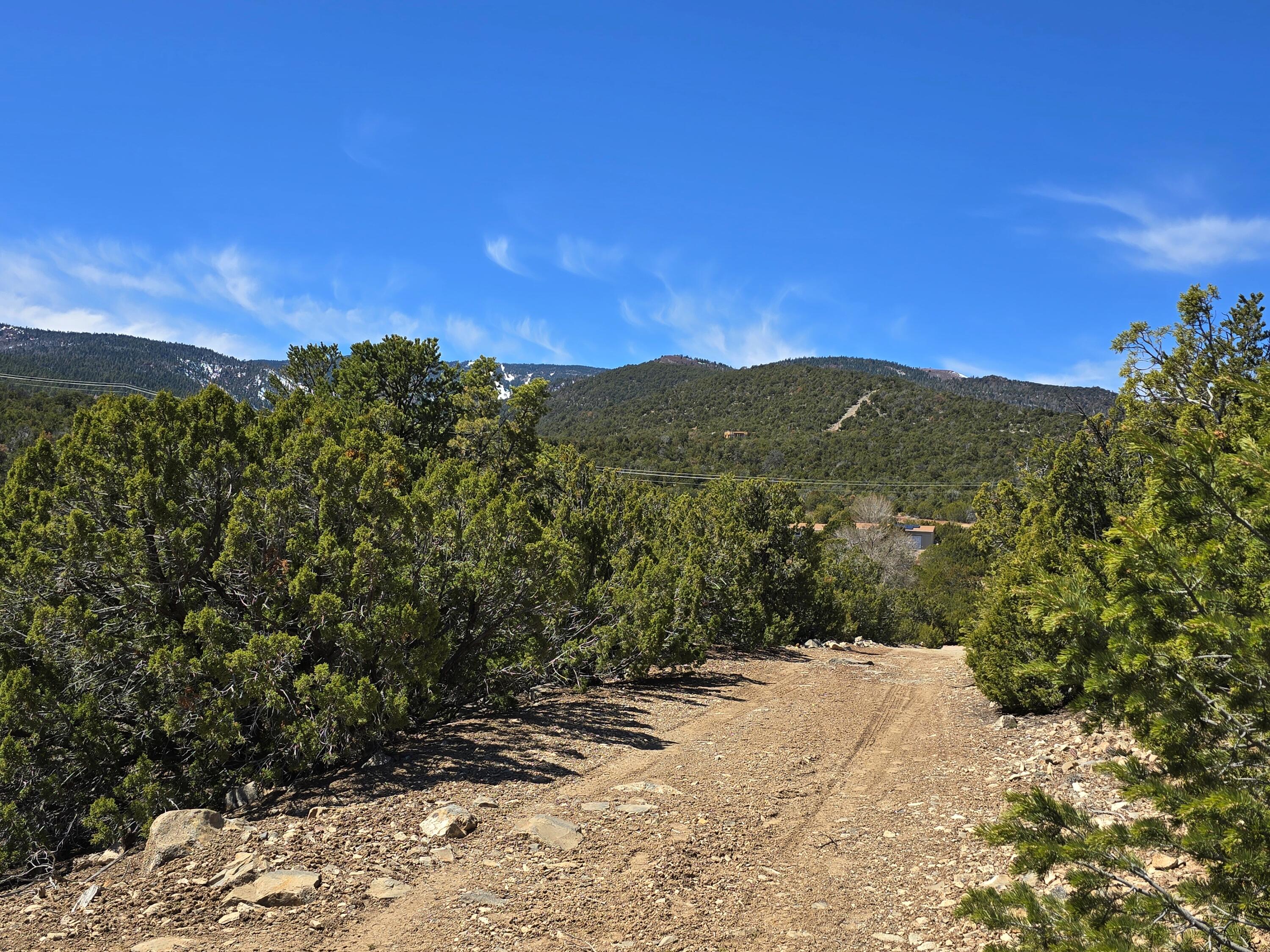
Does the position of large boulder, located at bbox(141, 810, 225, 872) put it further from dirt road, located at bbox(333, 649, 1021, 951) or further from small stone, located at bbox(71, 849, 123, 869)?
dirt road, located at bbox(333, 649, 1021, 951)

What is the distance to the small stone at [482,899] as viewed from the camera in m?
4.51

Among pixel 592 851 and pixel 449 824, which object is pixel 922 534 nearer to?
pixel 592 851

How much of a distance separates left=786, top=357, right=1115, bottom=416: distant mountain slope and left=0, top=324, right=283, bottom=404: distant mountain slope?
8678 cm

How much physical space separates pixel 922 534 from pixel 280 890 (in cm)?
6348

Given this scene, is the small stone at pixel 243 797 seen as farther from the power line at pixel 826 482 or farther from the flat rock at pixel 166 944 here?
the power line at pixel 826 482

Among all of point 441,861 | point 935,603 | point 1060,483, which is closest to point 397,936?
point 441,861

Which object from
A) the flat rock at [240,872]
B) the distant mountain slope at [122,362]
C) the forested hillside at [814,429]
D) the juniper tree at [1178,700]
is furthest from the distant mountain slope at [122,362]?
the juniper tree at [1178,700]

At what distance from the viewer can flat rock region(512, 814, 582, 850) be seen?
5.38m

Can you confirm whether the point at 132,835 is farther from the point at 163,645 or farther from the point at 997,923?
the point at 997,923

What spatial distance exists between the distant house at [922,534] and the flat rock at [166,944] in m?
58.3

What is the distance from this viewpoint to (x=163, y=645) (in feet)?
20.6

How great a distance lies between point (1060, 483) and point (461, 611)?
9018mm

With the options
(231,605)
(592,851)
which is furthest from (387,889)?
(231,605)

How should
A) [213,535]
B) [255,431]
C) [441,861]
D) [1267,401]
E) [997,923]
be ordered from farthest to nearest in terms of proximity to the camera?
[255,431] → [213,535] → [441,861] → [1267,401] → [997,923]
